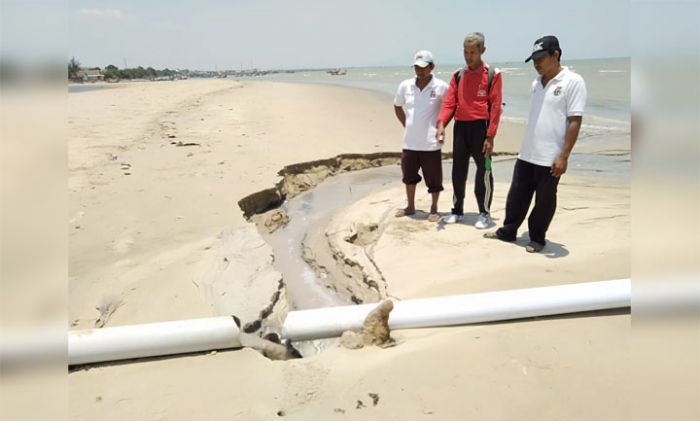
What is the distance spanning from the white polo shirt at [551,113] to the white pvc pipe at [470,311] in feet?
3.93

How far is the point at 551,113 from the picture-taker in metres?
3.50

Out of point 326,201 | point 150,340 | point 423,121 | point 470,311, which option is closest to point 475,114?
point 423,121

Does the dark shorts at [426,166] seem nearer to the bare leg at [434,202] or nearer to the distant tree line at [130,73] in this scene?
the bare leg at [434,202]

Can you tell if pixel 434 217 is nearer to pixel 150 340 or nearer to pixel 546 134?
pixel 546 134

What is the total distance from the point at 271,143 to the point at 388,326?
6.51m

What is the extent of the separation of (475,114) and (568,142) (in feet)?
3.36

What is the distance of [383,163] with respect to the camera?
8383mm

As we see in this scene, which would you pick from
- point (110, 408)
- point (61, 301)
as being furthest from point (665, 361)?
point (110, 408)

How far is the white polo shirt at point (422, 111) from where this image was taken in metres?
4.56

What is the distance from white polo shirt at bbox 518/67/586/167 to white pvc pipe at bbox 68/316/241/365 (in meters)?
2.52

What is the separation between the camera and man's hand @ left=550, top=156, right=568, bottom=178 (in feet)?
11.4

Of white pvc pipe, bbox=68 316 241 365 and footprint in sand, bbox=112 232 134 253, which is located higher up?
footprint in sand, bbox=112 232 134 253

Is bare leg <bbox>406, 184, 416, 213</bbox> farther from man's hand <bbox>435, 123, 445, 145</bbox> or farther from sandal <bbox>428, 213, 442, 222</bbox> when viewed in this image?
man's hand <bbox>435, 123, 445, 145</bbox>

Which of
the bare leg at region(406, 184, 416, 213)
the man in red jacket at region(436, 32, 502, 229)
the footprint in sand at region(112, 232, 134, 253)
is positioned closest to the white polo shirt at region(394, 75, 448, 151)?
the man in red jacket at region(436, 32, 502, 229)
